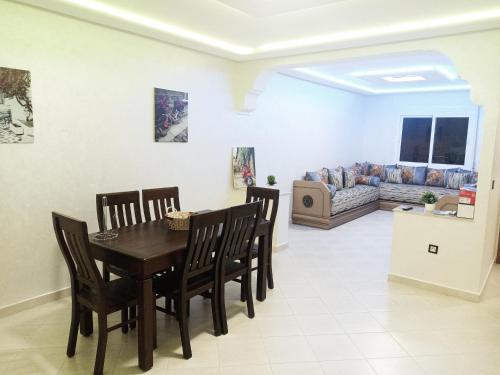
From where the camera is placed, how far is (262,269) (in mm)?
3475

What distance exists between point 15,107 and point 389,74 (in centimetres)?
557

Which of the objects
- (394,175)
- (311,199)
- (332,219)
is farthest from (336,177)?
(394,175)

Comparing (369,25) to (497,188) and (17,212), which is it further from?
(17,212)

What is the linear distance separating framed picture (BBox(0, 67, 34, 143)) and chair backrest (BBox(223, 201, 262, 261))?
1.84 metres

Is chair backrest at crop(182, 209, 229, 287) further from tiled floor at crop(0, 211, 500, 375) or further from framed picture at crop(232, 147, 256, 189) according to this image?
framed picture at crop(232, 147, 256, 189)

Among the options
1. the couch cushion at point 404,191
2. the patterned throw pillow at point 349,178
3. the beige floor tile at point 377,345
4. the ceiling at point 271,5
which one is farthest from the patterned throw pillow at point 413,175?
the ceiling at point 271,5

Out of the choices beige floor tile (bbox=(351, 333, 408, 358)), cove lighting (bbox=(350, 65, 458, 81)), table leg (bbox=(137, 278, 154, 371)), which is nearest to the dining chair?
table leg (bbox=(137, 278, 154, 371))

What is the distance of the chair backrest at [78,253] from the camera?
7.19ft

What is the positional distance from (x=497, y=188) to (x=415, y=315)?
5.95 feet

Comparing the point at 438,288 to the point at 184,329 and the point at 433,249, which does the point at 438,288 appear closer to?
the point at 433,249

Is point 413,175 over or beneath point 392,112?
beneath

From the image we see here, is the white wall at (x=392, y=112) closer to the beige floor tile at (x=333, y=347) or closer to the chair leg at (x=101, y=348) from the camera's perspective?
the beige floor tile at (x=333, y=347)

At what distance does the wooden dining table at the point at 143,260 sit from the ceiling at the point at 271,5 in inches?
77.4

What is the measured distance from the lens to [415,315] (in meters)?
3.30
